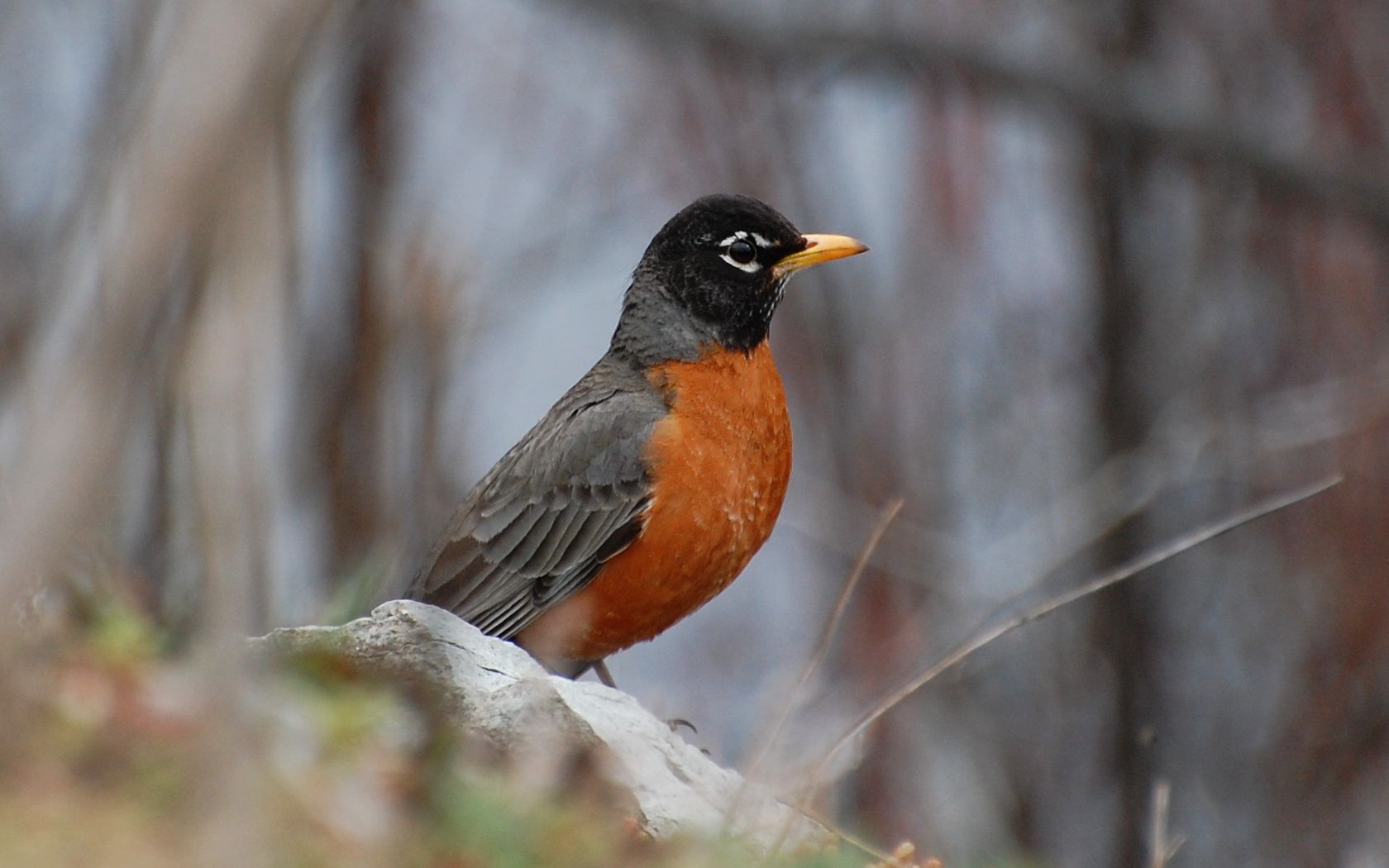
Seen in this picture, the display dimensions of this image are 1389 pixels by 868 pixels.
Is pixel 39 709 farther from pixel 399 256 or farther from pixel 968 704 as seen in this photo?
pixel 968 704

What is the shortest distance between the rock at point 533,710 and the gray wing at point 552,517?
34.1 inches

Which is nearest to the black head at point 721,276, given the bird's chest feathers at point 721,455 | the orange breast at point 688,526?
the bird's chest feathers at point 721,455

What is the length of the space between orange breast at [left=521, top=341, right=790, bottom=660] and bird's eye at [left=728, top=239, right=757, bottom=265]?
1.62ft

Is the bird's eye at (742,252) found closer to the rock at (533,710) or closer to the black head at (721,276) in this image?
the black head at (721,276)

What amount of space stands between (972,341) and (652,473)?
16.3 feet

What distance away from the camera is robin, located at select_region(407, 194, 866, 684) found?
161 inches

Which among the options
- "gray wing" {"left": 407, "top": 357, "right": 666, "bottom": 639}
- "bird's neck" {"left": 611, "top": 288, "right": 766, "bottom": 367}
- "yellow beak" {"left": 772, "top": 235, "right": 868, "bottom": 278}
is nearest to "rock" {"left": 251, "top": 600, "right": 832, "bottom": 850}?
"gray wing" {"left": 407, "top": 357, "right": 666, "bottom": 639}

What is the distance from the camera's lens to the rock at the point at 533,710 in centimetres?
292

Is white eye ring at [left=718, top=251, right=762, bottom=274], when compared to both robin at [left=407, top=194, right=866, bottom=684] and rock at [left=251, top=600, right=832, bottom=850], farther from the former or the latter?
rock at [left=251, top=600, right=832, bottom=850]

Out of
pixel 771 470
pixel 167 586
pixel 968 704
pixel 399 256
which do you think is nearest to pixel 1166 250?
pixel 968 704

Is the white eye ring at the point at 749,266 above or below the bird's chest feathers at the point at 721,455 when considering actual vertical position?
above

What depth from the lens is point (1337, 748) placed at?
7.42 meters

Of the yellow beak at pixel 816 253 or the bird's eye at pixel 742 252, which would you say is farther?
the bird's eye at pixel 742 252

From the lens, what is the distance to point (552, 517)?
4305 millimetres
